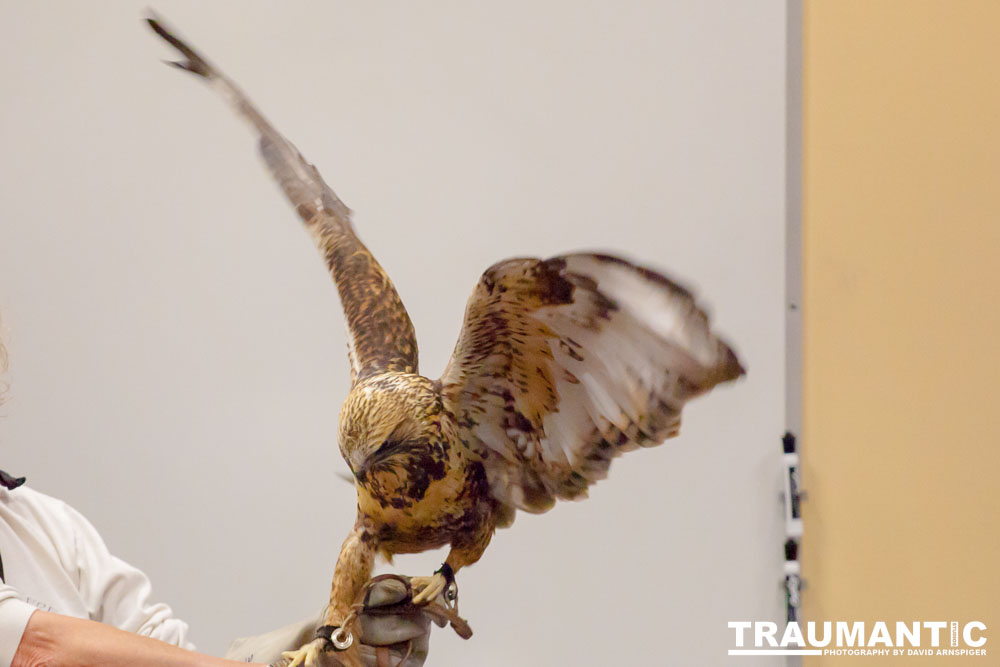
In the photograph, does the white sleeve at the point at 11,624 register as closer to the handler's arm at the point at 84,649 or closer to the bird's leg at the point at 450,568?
the handler's arm at the point at 84,649

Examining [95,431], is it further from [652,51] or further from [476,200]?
[652,51]

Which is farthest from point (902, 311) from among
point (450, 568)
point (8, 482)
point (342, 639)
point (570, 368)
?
point (8, 482)

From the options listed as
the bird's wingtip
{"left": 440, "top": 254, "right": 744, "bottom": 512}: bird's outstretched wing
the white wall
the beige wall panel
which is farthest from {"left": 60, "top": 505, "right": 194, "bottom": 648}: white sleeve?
the beige wall panel

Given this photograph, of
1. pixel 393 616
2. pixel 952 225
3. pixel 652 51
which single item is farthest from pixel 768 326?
pixel 393 616

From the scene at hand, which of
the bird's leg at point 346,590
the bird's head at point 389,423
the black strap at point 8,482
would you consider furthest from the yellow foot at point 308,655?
the black strap at point 8,482

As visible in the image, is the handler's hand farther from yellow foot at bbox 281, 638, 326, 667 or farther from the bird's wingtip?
the bird's wingtip
